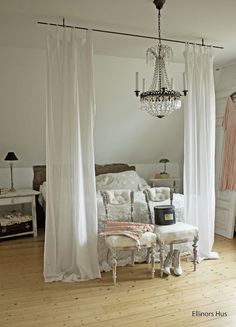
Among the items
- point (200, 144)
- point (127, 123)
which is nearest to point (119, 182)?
point (127, 123)

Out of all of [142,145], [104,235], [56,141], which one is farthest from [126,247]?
[142,145]

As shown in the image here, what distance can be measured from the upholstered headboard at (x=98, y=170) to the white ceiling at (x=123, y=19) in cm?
217

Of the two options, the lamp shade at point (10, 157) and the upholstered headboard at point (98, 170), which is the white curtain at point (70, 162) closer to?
the lamp shade at point (10, 157)

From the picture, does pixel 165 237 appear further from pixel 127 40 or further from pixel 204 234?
pixel 127 40

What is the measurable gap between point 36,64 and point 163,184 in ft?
10.8

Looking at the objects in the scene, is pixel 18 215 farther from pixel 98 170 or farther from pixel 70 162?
pixel 70 162

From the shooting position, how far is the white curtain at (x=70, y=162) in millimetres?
3033

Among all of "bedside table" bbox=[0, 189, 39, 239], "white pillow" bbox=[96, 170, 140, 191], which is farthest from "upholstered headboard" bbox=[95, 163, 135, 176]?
"bedside table" bbox=[0, 189, 39, 239]

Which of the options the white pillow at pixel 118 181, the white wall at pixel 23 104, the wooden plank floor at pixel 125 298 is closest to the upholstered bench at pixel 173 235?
the wooden plank floor at pixel 125 298

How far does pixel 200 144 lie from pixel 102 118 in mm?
1715

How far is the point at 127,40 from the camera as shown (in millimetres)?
3414

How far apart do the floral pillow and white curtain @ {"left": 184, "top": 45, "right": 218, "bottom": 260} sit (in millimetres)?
1566

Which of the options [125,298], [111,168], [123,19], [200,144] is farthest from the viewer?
[111,168]

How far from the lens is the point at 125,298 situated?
2.72 metres
